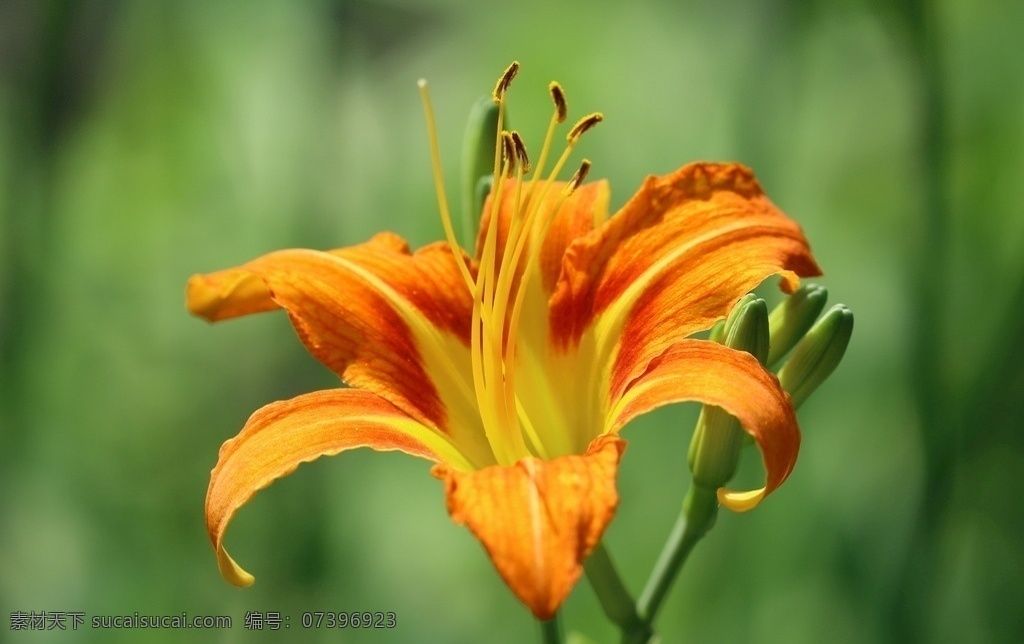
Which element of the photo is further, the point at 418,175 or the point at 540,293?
the point at 418,175

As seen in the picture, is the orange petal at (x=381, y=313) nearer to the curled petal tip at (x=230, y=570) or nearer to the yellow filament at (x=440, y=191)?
the yellow filament at (x=440, y=191)

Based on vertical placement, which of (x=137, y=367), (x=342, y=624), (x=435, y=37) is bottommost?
(x=342, y=624)

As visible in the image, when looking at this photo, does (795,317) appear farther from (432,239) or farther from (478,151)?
(432,239)

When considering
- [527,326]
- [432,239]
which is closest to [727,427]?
[527,326]

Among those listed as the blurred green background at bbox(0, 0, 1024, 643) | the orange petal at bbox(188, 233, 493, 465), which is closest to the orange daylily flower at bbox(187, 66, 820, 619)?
the orange petal at bbox(188, 233, 493, 465)

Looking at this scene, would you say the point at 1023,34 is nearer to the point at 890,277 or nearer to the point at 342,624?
the point at 890,277

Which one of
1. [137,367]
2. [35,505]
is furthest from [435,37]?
[35,505]
